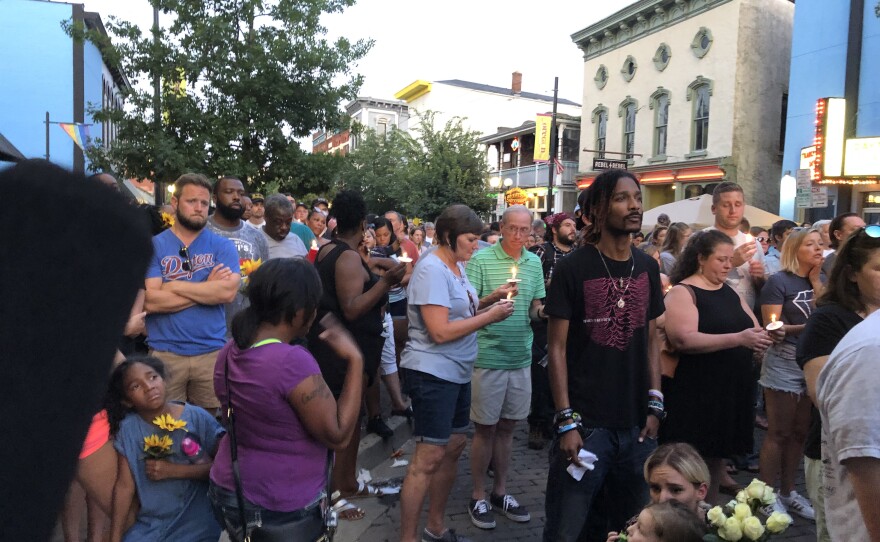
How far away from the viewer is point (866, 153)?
15383 mm

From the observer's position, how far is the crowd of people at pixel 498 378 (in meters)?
2.44

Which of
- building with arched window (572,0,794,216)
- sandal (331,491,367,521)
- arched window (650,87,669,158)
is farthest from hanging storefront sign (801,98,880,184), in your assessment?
sandal (331,491,367,521)

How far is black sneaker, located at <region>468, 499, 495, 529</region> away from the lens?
4453 millimetres

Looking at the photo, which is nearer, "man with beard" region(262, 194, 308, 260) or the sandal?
the sandal

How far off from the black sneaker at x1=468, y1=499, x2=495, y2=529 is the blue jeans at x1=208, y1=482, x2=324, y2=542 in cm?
212

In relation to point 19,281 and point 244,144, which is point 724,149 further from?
point 19,281

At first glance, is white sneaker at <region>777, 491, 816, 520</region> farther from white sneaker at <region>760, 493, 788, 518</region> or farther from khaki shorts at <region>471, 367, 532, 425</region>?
khaki shorts at <region>471, 367, 532, 425</region>

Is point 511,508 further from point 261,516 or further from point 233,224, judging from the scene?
point 233,224

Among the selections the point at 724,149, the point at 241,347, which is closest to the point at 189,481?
the point at 241,347

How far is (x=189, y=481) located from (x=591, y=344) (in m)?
2.00

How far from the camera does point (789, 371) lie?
15.4ft

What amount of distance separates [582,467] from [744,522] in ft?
2.94

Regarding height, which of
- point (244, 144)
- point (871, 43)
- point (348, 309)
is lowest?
point (348, 309)

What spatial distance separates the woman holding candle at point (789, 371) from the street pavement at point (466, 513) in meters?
0.34
